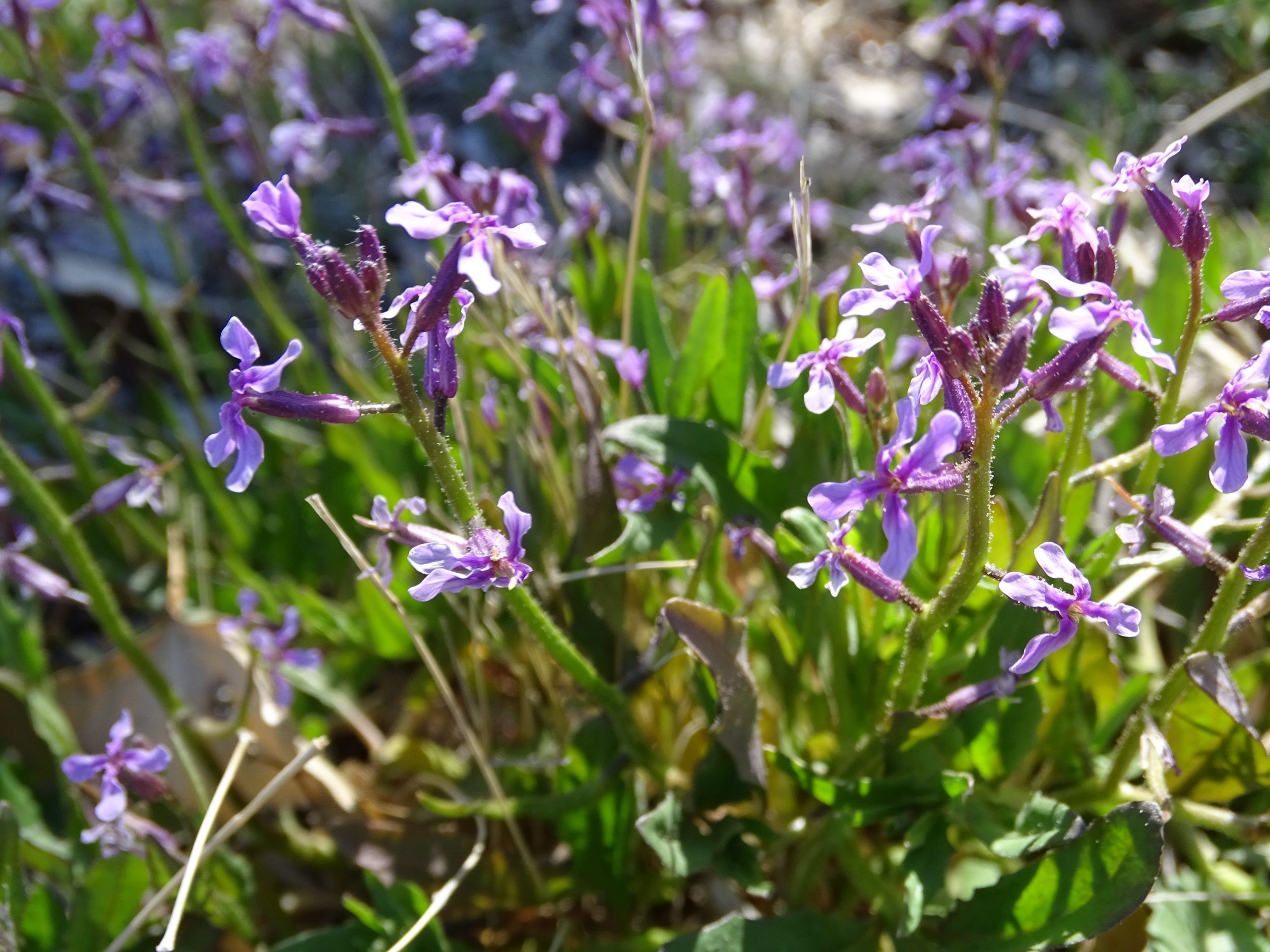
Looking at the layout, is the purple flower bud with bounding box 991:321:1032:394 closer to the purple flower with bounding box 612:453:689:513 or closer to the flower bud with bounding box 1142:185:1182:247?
the flower bud with bounding box 1142:185:1182:247

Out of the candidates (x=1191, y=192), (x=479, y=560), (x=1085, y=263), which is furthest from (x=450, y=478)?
(x=1191, y=192)

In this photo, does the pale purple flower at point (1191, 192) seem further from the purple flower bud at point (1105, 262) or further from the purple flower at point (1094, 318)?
the purple flower at point (1094, 318)

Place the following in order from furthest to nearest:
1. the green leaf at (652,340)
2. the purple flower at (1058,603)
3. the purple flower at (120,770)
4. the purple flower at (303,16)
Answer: the purple flower at (303,16), the green leaf at (652,340), the purple flower at (120,770), the purple flower at (1058,603)

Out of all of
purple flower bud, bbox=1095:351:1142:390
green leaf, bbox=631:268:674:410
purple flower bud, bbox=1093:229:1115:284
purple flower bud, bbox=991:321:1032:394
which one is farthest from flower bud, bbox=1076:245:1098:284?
green leaf, bbox=631:268:674:410

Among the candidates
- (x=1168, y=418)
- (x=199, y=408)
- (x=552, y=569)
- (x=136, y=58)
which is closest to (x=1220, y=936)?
(x=1168, y=418)

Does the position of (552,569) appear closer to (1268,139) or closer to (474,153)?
(474,153)

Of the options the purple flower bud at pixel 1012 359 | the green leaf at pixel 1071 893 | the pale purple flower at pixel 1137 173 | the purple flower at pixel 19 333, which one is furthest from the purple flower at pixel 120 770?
the pale purple flower at pixel 1137 173
